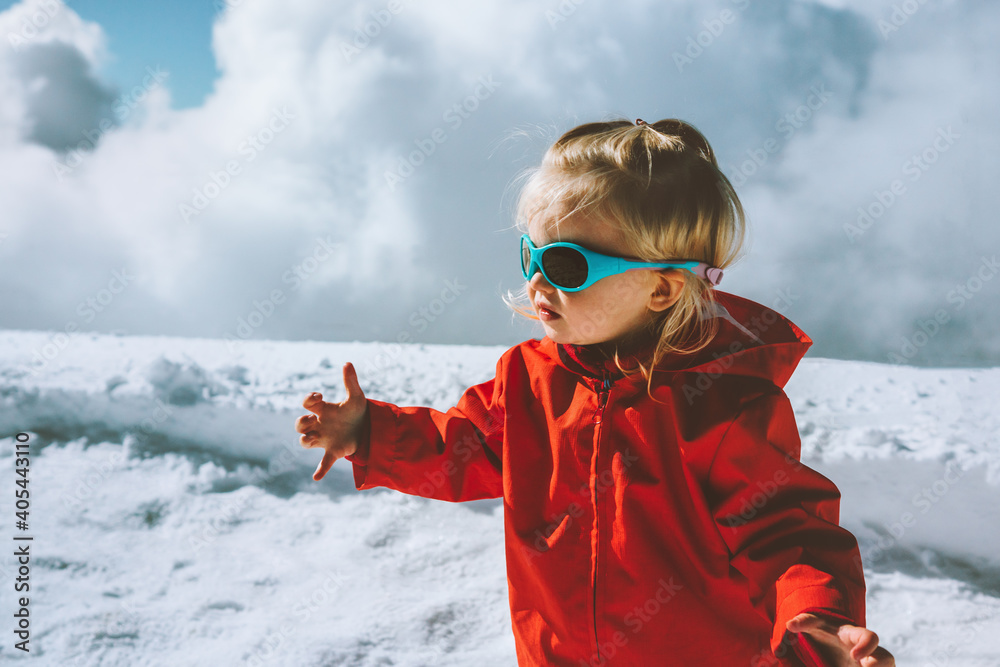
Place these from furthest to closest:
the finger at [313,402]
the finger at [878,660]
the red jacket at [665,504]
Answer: the finger at [313,402] < the red jacket at [665,504] < the finger at [878,660]

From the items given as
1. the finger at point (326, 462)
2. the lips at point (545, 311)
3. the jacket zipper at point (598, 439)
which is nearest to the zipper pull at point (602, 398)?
the jacket zipper at point (598, 439)

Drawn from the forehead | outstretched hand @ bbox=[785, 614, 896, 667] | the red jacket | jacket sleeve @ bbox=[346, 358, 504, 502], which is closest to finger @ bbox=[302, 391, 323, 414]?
jacket sleeve @ bbox=[346, 358, 504, 502]

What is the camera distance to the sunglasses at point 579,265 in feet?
3.53

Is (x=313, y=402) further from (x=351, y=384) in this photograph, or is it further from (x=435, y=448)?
(x=435, y=448)

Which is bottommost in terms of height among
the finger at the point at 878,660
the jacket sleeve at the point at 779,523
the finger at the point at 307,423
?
the finger at the point at 878,660

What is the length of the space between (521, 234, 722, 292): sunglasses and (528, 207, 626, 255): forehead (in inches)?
0.6

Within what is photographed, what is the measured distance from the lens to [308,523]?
2260 millimetres

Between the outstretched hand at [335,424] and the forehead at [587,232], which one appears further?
the outstretched hand at [335,424]

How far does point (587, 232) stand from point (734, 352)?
0.33 metres

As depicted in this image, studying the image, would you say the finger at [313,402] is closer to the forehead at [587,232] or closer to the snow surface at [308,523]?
the forehead at [587,232]

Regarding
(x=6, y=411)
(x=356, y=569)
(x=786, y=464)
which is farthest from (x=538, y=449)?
(x=6, y=411)

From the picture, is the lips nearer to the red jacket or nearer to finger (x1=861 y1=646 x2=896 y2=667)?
the red jacket

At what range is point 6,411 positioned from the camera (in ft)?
9.70

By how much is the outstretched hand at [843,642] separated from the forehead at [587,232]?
618 millimetres
